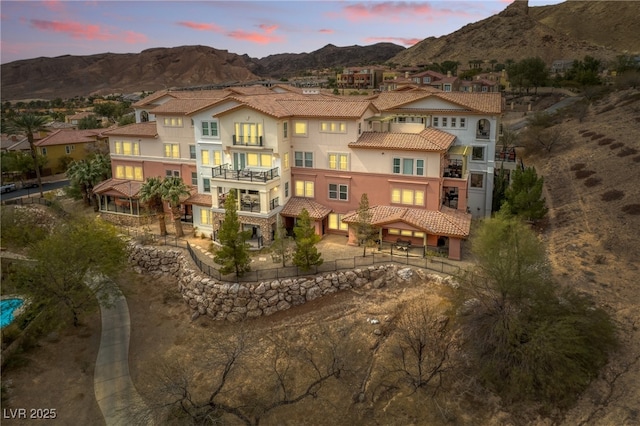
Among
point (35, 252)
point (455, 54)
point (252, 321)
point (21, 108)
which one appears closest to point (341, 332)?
point (252, 321)

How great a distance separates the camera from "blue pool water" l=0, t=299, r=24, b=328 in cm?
2981

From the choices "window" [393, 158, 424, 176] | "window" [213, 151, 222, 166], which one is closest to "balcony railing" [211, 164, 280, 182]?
"window" [213, 151, 222, 166]

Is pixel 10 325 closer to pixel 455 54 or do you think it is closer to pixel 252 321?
pixel 252 321

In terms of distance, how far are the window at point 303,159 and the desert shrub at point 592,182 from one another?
2916 cm

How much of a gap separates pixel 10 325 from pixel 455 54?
615 feet

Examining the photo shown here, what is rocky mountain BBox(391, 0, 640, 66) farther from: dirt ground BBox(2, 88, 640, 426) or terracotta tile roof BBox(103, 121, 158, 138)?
terracotta tile roof BBox(103, 121, 158, 138)

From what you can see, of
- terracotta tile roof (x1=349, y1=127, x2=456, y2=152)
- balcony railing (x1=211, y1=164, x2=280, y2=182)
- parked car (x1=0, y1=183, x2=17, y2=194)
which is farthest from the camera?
parked car (x1=0, y1=183, x2=17, y2=194)

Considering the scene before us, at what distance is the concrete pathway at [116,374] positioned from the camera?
21.9 metres

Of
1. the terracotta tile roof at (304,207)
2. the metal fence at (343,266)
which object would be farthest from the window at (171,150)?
the metal fence at (343,266)

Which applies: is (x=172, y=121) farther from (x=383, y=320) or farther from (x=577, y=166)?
(x=577, y=166)

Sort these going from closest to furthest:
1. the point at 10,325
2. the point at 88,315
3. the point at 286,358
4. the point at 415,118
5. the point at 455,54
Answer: the point at 286,358 < the point at 10,325 < the point at 88,315 < the point at 415,118 < the point at 455,54

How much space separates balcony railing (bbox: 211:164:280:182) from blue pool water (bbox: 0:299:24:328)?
53.8 ft

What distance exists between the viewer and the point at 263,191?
114ft

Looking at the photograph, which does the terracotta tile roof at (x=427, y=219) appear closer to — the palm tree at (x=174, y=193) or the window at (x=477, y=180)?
the window at (x=477, y=180)
